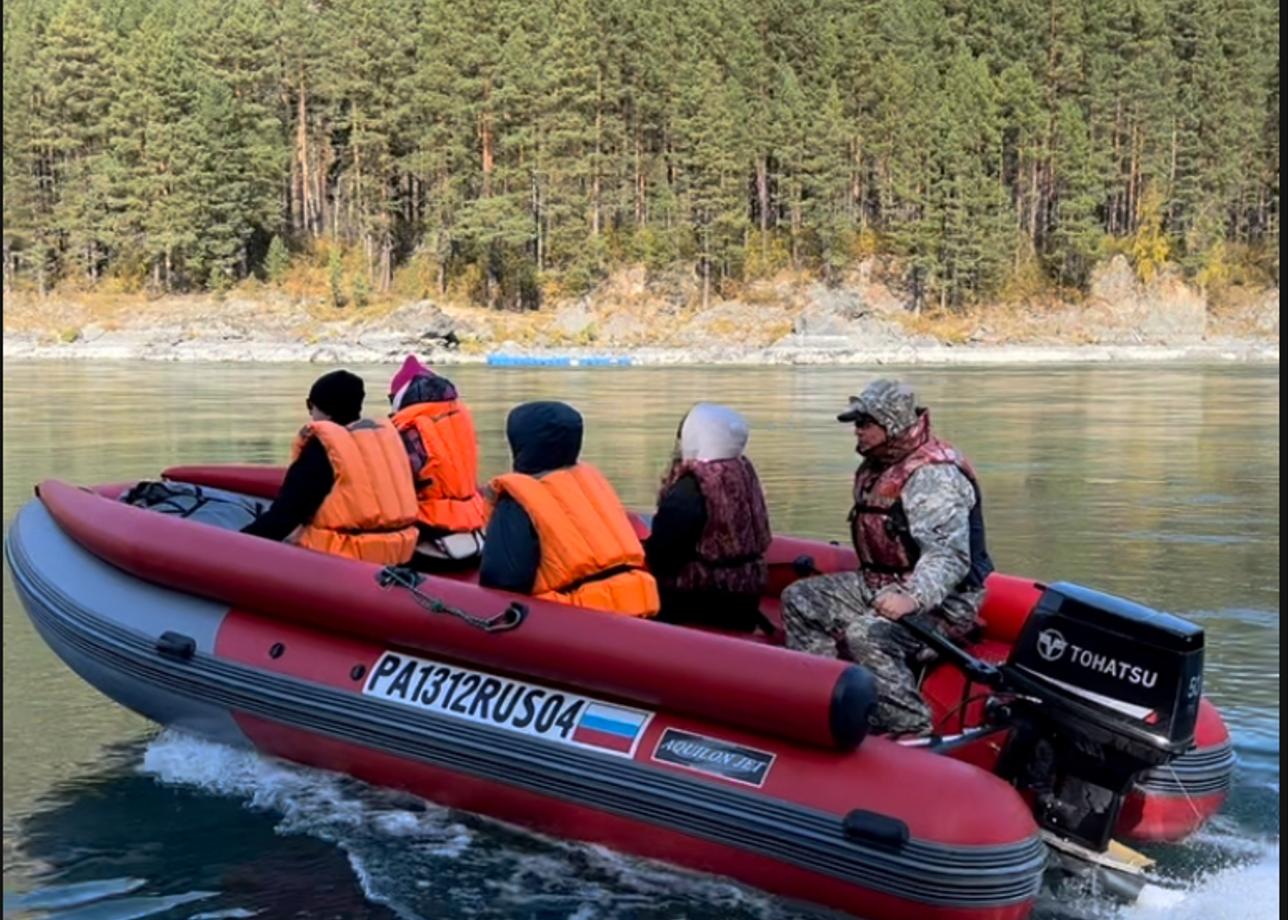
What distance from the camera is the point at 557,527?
4.64 meters

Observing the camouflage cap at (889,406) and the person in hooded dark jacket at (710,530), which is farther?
the person in hooded dark jacket at (710,530)

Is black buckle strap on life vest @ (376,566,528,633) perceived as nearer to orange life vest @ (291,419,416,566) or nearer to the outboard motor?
orange life vest @ (291,419,416,566)

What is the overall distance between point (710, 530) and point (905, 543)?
0.66 meters

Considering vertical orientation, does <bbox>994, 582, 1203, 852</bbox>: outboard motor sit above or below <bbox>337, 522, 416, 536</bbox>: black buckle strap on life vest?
below

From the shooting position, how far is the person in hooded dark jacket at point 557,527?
4.65 m

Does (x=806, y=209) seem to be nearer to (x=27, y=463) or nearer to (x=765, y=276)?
(x=765, y=276)

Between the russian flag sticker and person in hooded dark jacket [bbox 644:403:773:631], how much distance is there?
25.0 inches

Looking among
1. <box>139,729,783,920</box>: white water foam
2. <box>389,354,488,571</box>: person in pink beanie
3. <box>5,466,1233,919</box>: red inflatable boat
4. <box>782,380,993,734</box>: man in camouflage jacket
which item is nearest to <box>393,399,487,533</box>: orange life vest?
<box>389,354,488,571</box>: person in pink beanie

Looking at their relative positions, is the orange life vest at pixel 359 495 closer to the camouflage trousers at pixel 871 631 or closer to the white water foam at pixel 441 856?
the white water foam at pixel 441 856

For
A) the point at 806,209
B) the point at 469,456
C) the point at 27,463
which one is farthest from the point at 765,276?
the point at 469,456

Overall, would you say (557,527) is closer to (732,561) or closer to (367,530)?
(732,561)

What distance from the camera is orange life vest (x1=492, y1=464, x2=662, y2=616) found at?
15.2 ft

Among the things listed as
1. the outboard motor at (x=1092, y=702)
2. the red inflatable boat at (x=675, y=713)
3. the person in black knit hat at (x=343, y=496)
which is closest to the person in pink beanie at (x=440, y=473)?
the person in black knit hat at (x=343, y=496)

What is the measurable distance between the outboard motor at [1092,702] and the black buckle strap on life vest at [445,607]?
57.0 inches
